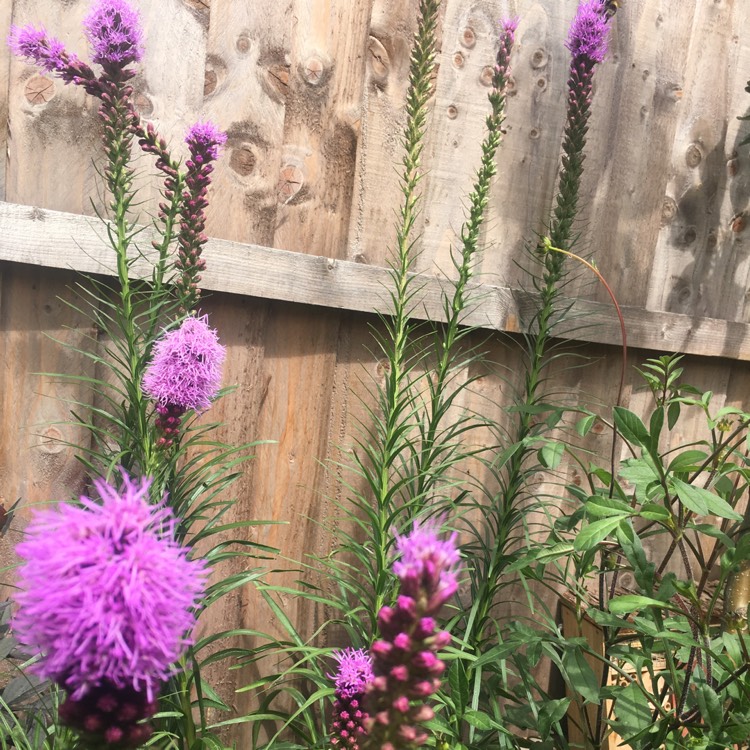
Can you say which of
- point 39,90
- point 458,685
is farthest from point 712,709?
point 39,90

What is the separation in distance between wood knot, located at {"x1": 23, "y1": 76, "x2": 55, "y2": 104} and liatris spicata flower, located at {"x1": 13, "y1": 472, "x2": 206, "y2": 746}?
121 centimetres

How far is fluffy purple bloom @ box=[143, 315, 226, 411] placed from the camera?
3.39 feet

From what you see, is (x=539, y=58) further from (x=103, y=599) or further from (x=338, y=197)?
(x=103, y=599)

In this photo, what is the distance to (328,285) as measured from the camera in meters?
1.63

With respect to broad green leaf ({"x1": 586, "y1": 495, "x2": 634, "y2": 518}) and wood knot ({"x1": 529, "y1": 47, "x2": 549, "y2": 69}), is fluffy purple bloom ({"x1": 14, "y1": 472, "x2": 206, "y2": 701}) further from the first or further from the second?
wood knot ({"x1": 529, "y1": 47, "x2": 549, "y2": 69})

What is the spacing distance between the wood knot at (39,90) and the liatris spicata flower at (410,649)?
4.51 ft

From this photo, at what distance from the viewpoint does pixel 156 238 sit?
149cm

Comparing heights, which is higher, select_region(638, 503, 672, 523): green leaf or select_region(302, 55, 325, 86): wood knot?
select_region(302, 55, 325, 86): wood knot

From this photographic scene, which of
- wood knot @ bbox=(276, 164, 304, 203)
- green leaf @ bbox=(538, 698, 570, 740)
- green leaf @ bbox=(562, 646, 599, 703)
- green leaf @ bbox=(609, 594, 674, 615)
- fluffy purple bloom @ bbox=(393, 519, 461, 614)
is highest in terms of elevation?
wood knot @ bbox=(276, 164, 304, 203)

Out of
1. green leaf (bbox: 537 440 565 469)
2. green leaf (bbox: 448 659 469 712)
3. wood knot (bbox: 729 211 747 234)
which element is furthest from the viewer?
wood knot (bbox: 729 211 747 234)

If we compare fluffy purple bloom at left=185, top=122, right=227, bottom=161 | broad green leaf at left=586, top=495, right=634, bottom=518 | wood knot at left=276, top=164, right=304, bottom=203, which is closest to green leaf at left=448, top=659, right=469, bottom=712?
broad green leaf at left=586, top=495, right=634, bottom=518

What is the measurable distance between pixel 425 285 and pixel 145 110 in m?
0.80

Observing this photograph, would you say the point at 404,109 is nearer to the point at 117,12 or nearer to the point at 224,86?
the point at 224,86

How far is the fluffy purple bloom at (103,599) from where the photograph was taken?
0.46 metres
